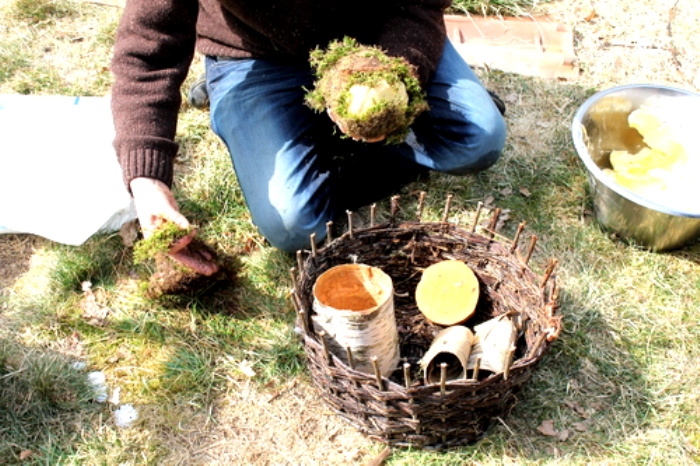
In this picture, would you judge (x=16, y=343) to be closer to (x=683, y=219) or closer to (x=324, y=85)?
(x=324, y=85)

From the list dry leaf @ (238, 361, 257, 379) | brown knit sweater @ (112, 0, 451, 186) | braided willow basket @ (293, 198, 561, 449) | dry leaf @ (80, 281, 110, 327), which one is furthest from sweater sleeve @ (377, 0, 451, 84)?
dry leaf @ (80, 281, 110, 327)

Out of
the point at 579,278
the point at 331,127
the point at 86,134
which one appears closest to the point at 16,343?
the point at 86,134

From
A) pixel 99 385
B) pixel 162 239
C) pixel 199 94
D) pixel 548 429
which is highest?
pixel 162 239

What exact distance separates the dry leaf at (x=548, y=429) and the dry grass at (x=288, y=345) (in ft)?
0.08

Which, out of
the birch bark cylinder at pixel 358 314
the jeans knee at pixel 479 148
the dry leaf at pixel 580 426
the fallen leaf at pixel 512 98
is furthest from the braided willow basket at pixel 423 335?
the fallen leaf at pixel 512 98

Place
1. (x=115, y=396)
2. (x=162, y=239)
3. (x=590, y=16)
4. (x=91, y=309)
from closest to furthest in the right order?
(x=162, y=239)
(x=115, y=396)
(x=91, y=309)
(x=590, y=16)

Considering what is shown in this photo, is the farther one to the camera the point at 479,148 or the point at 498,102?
the point at 498,102

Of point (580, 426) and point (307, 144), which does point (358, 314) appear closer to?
point (580, 426)

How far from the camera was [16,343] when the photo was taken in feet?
7.41

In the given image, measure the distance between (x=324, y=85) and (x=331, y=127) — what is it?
60 cm

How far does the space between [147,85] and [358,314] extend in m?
1.06

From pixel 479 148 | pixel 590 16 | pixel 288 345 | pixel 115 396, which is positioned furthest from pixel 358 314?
pixel 590 16

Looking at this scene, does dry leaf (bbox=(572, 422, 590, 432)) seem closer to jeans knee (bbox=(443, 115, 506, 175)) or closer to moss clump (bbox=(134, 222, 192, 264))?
jeans knee (bbox=(443, 115, 506, 175))

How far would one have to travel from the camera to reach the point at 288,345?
2.27m
